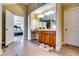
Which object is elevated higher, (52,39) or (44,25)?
(44,25)

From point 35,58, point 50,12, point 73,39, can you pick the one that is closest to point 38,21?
point 50,12

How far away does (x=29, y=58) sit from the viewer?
95cm

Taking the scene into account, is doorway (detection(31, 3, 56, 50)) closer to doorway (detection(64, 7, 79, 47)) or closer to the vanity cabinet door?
the vanity cabinet door

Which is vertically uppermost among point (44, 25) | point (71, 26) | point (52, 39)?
point (44, 25)

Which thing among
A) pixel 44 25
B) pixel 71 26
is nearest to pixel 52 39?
pixel 71 26

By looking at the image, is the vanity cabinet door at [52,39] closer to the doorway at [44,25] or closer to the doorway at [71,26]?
the doorway at [44,25]

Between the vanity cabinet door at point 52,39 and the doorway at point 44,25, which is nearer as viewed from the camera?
the vanity cabinet door at point 52,39

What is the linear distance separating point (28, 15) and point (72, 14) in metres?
4.02

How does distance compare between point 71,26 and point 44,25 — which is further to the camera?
point 44,25

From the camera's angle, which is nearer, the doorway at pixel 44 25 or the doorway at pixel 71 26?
the doorway at pixel 71 26

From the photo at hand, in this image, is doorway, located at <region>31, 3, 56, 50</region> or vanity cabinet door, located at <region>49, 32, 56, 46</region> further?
doorway, located at <region>31, 3, 56, 50</region>

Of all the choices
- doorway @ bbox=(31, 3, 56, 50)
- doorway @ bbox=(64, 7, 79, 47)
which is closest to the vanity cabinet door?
doorway @ bbox=(31, 3, 56, 50)

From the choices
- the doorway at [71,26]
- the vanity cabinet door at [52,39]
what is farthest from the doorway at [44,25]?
the doorway at [71,26]

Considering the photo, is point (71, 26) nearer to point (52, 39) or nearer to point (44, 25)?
point (52, 39)
